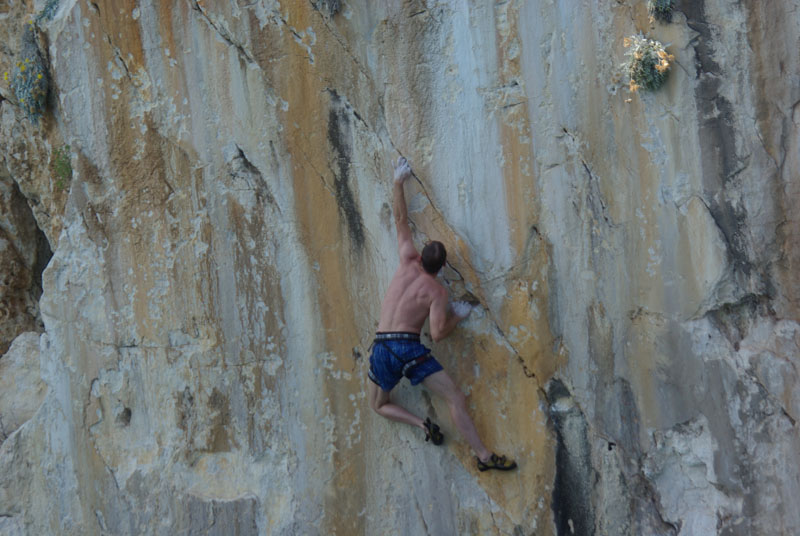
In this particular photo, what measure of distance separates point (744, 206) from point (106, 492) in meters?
4.89

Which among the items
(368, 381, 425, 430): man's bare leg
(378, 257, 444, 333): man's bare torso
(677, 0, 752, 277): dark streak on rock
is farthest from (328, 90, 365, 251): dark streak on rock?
(677, 0, 752, 277): dark streak on rock

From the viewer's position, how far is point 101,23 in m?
5.47

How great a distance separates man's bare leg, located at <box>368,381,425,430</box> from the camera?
480cm

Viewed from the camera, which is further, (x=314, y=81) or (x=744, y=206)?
(x=314, y=81)

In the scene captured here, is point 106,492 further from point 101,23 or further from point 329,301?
point 101,23

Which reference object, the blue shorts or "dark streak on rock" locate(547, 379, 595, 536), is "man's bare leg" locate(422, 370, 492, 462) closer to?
the blue shorts

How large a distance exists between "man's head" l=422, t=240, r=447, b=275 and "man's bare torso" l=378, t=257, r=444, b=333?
0.18 feet

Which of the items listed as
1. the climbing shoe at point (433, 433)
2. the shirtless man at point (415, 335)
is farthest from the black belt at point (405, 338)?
the climbing shoe at point (433, 433)

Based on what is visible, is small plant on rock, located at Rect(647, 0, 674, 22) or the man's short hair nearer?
small plant on rock, located at Rect(647, 0, 674, 22)

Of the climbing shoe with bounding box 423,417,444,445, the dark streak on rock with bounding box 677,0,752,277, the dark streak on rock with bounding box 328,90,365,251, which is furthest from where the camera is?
the dark streak on rock with bounding box 328,90,365,251

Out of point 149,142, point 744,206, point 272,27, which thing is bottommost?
point 744,206

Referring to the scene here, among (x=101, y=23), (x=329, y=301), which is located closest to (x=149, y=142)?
(x=101, y=23)

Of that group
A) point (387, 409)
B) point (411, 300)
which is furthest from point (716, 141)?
point (387, 409)

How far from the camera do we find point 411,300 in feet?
15.3
